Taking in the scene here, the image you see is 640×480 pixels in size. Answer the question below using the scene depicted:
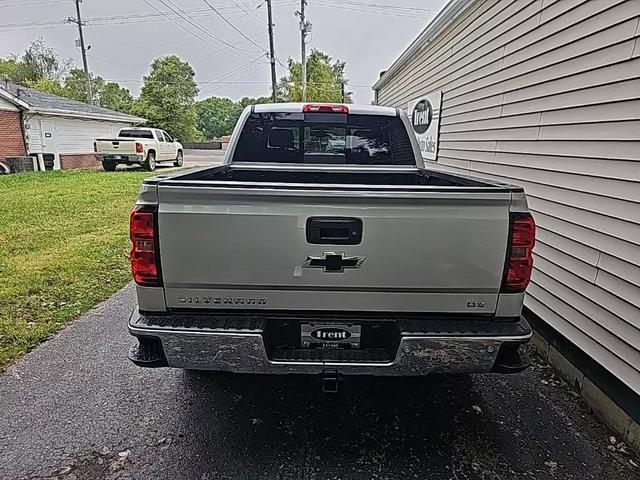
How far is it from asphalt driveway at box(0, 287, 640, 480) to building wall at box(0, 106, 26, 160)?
17345 millimetres

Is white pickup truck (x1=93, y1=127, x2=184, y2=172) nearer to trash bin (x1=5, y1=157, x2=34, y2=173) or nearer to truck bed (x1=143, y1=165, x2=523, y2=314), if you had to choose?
trash bin (x1=5, y1=157, x2=34, y2=173)

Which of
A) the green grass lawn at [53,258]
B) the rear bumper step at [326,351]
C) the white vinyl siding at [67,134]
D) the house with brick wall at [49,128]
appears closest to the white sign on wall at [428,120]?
the green grass lawn at [53,258]

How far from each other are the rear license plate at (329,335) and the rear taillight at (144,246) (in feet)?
2.40

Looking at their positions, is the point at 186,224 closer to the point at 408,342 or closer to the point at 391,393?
the point at 408,342

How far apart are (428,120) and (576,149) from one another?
4833mm

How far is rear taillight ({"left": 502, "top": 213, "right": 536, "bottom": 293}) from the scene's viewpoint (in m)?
1.96

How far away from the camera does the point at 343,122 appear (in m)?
3.95

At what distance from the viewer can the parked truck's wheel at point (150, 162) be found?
19.4m

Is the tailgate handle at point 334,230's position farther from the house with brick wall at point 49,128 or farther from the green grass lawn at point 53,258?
the house with brick wall at point 49,128

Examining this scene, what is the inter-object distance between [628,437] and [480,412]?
777mm

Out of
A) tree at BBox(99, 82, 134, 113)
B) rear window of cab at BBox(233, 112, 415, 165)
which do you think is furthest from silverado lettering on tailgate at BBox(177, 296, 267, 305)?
tree at BBox(99, 82, 134, 113)

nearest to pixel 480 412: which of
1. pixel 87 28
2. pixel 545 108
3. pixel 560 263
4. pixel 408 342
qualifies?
pixel 408 342

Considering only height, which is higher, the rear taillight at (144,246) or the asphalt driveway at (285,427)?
the rear taillight at (144,246)

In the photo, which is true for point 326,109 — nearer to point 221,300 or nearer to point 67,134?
point 221,300
